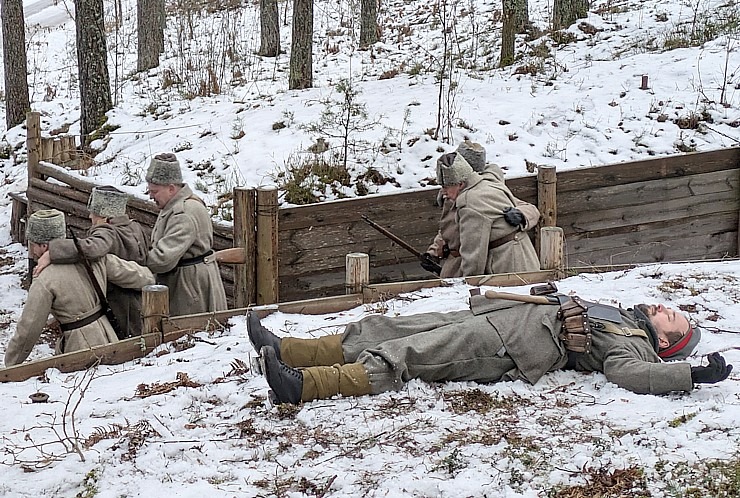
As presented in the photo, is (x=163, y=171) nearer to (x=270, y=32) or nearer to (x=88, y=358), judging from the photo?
(x=88, y=358)

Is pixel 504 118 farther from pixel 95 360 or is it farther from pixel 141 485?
pixel 141 485

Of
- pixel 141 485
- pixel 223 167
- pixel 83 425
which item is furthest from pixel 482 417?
pixel 223 167

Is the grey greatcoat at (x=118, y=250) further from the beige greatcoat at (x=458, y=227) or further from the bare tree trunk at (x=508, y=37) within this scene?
the bare tree trunk at (x=508, y=37)

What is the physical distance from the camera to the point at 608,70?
1224 cm

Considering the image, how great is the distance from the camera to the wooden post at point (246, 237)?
7121 mm

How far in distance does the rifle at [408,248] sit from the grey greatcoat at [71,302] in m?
2.12

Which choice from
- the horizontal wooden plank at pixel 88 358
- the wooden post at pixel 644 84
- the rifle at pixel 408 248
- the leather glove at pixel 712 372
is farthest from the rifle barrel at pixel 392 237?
the wooden post at pixel 644 84

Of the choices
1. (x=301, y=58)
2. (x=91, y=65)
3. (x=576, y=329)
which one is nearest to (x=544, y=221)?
(x=576, y=329)

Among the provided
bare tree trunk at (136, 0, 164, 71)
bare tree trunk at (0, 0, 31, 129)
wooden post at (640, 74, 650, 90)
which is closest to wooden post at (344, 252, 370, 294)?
wooden post at (640, 74, 650, 90)

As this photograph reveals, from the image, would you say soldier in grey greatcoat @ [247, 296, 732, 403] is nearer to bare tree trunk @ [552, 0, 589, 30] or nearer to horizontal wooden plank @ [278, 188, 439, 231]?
horizontal wooden plank @ [278, 188, 439, 231]

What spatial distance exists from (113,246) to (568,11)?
1082cm

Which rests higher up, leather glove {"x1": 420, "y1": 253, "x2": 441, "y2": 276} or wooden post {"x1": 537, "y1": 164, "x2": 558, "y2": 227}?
wooden post {"x1": 537, "y1": 164, "x2": 558, "y2": 227}

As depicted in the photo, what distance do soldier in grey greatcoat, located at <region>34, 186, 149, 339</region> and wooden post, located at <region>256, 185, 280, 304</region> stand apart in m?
1.06

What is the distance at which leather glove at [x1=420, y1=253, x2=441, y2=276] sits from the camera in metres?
7.41
